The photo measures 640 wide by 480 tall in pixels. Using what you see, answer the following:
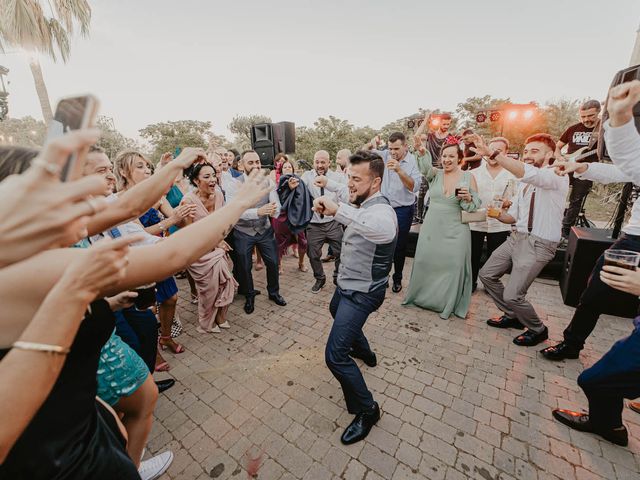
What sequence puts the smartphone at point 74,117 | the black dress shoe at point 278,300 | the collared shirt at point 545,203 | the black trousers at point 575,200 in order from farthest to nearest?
the black trousers at point 575,200 < the black dress shoe at point 278,300 < the collared shirt at point 545,203 < the smartphone at point 74,117

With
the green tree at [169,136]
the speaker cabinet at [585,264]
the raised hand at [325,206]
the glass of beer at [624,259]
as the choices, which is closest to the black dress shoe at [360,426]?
the raised hand at [325,206]

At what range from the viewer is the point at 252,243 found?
4.41 m

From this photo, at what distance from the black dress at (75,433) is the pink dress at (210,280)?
105 inches

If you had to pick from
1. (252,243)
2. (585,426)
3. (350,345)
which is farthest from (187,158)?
(585,426)

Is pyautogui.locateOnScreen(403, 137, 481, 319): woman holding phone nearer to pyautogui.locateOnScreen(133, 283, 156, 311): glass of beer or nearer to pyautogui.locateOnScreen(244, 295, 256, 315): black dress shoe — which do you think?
pyautogui.locateOnScreen(244, 295, 256, 315): black dress shoe

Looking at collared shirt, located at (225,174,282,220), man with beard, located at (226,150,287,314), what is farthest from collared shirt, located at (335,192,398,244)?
man with beard, located at (226,150,287,314)

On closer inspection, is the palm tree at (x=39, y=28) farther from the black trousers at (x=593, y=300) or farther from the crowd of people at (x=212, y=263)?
the black trousers at (x=593, y=300)

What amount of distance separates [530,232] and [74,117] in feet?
13.4

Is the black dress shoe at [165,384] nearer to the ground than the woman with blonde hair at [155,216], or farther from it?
nearer to the ground

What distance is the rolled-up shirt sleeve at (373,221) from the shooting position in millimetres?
2252

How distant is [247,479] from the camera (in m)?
2.11

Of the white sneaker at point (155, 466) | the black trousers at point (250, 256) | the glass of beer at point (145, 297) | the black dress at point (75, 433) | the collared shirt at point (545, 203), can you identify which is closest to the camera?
the black dress at point (75, 433)

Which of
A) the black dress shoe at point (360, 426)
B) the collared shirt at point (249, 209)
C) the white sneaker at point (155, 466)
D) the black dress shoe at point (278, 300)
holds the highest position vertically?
the collared shirt at point (249, 209)

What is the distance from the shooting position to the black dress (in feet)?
2.81
